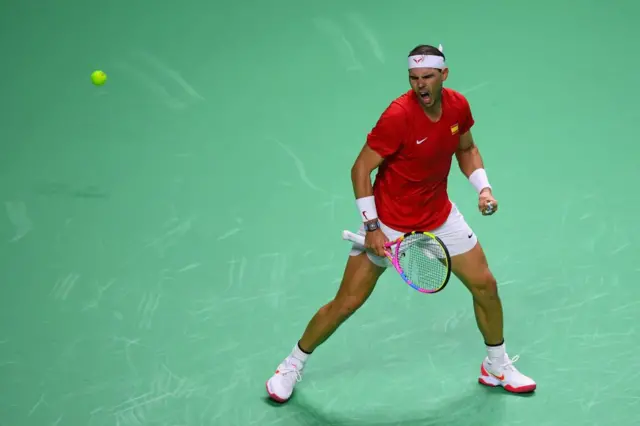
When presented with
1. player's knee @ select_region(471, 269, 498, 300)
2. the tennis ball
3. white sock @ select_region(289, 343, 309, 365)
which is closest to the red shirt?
player's knee @ select_region(471, 269, 498, 300)

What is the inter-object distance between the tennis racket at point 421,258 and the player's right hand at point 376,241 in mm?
29

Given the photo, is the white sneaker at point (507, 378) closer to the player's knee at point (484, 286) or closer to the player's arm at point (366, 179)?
the player's knee at point (484, 286)

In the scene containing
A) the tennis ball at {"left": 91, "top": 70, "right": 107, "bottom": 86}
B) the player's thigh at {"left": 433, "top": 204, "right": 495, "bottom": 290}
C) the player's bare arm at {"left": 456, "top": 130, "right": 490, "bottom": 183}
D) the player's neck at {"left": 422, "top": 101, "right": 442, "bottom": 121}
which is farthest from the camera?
the tennis ball at {"left": 91, "top": 70, "right": 107, "bottom": 86}

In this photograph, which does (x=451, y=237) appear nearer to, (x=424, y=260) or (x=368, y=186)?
(x=424, y=260)

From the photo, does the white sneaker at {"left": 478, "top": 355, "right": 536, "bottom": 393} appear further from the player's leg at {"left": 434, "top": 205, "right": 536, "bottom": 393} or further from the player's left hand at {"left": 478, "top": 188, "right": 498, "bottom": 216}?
the player's left hand at {"left": 478, "top": 188, "right": 498, "bottom": 216}

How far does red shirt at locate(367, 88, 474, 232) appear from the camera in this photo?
5379mm

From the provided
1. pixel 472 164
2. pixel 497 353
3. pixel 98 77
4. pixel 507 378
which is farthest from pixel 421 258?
pixel 98 77

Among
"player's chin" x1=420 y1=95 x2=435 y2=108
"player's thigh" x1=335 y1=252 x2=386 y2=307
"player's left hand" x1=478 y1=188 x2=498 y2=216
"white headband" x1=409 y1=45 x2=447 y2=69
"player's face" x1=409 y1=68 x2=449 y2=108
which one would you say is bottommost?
"player's thigh" x1=335 y1=252 x2=386 y2=307

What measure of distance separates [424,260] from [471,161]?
62 cm

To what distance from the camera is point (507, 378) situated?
584 centimetres

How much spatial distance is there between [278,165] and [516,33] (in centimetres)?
273

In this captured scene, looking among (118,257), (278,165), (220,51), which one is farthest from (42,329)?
(220,51)

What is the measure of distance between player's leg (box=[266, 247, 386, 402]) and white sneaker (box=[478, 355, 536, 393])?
0.79m

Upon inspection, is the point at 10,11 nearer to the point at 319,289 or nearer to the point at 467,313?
the point at 319,289
